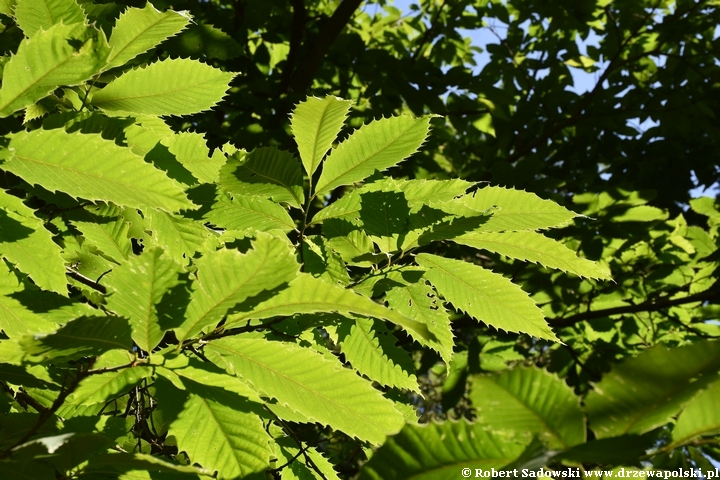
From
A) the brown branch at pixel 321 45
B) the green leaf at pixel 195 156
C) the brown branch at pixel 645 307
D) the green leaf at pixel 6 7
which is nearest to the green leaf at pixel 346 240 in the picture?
the green leaf at pixel 195 156

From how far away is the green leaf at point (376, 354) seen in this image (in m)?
A: 1.18

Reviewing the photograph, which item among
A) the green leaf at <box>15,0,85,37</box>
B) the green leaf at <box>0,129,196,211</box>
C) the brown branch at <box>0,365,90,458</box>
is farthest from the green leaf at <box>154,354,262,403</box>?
the green leaf at <box>15,0,85,37</box>

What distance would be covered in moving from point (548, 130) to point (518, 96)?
37cm

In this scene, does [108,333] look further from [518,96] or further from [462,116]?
[518,96]

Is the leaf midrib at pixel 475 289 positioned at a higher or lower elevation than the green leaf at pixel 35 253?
higher

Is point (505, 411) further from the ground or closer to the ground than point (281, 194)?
closer to the ground

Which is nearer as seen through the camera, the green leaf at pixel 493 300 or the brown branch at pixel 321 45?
the green leaf at pixel 493 300

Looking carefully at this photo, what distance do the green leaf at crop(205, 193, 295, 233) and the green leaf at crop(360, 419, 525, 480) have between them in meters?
0.69

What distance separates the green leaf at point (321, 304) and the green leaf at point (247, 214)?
0.41 m

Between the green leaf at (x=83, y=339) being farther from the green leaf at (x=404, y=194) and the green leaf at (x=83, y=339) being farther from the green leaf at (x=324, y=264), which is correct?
the green leaf at (x=404, y=194)

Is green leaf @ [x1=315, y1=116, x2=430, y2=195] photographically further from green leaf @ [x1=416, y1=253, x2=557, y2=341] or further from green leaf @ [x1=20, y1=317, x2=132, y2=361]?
green leaf @ [x1=20, y1=317, x2=132, y2=361]

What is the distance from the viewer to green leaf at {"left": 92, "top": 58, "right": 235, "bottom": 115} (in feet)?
3.71

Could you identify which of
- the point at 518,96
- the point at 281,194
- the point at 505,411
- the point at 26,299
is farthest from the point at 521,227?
the point at 518,96

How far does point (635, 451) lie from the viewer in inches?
19.2
